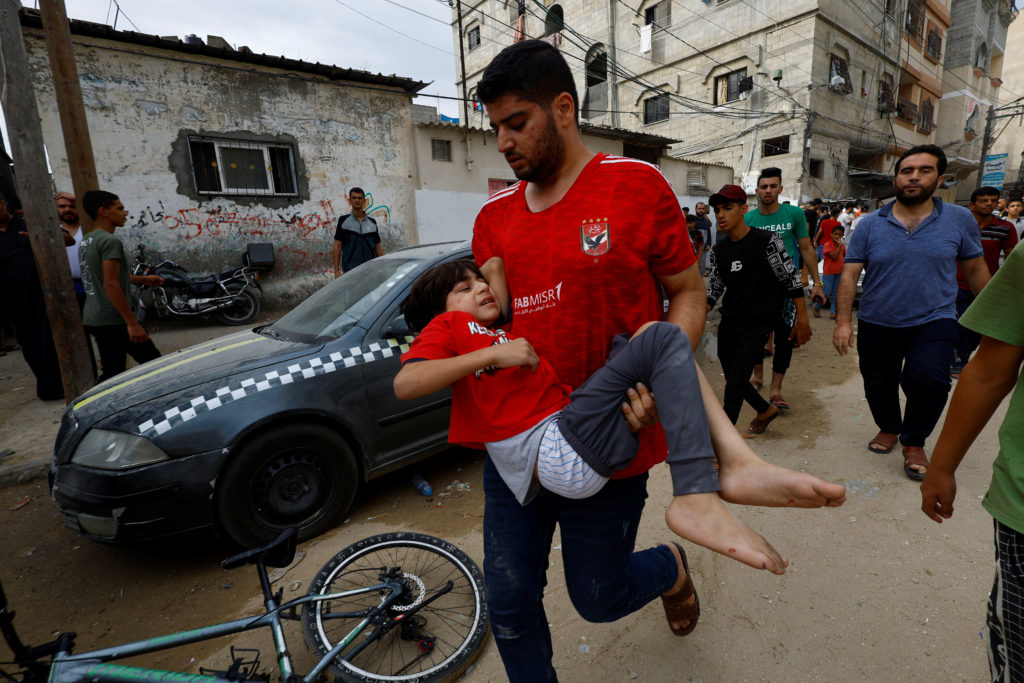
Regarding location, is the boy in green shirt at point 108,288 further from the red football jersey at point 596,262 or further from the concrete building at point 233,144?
the concrete building at point 233,144

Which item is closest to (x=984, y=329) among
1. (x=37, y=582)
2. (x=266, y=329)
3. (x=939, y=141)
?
(x=266, y=329)

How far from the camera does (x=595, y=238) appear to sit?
4.25ft

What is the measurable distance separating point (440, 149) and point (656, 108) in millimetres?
15955

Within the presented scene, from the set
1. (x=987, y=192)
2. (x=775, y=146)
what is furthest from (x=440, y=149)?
(x=775, y=146)

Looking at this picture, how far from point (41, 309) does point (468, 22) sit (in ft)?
100

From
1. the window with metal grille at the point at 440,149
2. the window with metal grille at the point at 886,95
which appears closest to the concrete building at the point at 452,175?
the window with metal grille at the point at 440,149

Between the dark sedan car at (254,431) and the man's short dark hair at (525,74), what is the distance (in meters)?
2.00

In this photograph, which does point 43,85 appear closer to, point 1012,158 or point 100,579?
point 100,579

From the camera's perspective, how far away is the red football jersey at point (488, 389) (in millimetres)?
1362

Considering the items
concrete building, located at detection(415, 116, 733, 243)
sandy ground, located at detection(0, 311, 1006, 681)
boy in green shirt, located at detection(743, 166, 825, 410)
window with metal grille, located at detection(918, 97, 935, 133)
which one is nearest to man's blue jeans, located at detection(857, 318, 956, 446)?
sandy ground, located at detection(0, 311, 1006, 681)

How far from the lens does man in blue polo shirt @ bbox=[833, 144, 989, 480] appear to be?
10.1 feet

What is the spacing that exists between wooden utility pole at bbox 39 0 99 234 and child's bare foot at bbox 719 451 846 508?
5737 millimetres

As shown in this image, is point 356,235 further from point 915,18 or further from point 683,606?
point 915,18

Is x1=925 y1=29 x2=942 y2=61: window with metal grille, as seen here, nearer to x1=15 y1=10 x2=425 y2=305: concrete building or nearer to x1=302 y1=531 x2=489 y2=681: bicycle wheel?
Result: x1=15 y1=10 x2=425 y2=305: concrete building
